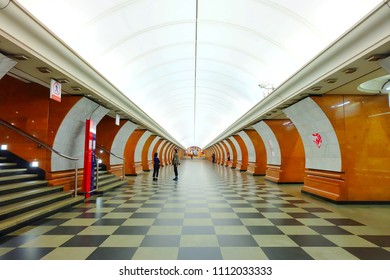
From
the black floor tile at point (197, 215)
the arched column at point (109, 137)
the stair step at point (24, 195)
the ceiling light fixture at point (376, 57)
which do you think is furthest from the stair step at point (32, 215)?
the ceiling light fixture at point (376, 57)

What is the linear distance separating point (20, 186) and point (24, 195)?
0.54 meters

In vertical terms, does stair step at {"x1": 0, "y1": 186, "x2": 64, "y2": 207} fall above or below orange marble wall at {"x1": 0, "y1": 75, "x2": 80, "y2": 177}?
below

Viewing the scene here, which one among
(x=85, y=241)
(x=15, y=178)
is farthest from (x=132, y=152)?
(x=85, y=241)

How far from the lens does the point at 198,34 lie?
7777 mm

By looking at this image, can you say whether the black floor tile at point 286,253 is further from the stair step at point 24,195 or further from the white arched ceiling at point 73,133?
the white arched ceiling at point 73,133

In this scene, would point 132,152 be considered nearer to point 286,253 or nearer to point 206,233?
point 206,233

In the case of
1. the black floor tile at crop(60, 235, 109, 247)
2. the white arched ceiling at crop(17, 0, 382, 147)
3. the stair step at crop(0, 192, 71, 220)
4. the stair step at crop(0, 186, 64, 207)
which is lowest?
the black floor tile at crop(60, 235, 109, 247)

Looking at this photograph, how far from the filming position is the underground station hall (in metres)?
3.53

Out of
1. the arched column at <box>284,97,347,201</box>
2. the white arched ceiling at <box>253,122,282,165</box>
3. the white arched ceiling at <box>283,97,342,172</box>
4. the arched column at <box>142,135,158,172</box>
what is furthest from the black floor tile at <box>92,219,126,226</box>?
the arched column at <box>142,135,158,172</box>

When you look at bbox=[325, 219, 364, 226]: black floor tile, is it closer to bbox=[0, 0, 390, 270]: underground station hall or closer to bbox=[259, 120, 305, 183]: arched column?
bbox=[0, 0, 390, 270]: underground station hall

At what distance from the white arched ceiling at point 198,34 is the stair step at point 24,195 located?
11.9ft

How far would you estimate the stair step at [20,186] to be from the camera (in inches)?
201

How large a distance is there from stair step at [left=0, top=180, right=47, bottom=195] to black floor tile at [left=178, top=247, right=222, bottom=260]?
4.45 metres

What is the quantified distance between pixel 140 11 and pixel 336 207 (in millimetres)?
7487
